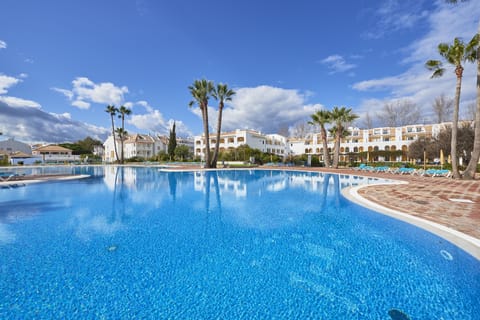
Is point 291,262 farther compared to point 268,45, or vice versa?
point 268,45

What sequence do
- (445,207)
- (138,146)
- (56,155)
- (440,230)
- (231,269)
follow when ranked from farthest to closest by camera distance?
(138,146) → (56,155) → (445,207) → (440,230) → (231,269)

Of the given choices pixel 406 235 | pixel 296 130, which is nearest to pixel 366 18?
pixel 406 235

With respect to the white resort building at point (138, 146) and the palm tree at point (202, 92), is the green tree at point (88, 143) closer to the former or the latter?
the white resort building at point (138, 146)

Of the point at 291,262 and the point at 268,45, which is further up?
the point at 268,45

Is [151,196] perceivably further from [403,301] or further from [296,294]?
[403,301]

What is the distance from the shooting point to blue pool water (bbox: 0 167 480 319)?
276 cm

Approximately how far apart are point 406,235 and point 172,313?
5.71 meters

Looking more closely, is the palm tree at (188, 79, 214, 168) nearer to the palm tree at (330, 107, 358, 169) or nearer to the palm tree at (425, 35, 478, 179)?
the palm tree at (330, 107, 358, 169)

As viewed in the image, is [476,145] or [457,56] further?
[457,56]

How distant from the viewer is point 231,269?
3766 millimetres

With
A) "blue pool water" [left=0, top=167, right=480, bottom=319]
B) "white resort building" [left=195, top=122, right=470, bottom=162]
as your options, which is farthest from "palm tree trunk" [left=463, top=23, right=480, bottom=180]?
"white resort building" [left=195, top=122, right=470, bottom=162]

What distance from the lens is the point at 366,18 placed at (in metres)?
16.2

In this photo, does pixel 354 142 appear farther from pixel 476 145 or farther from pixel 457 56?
pixel 476 145

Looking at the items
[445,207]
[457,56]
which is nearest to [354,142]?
[457,56]
